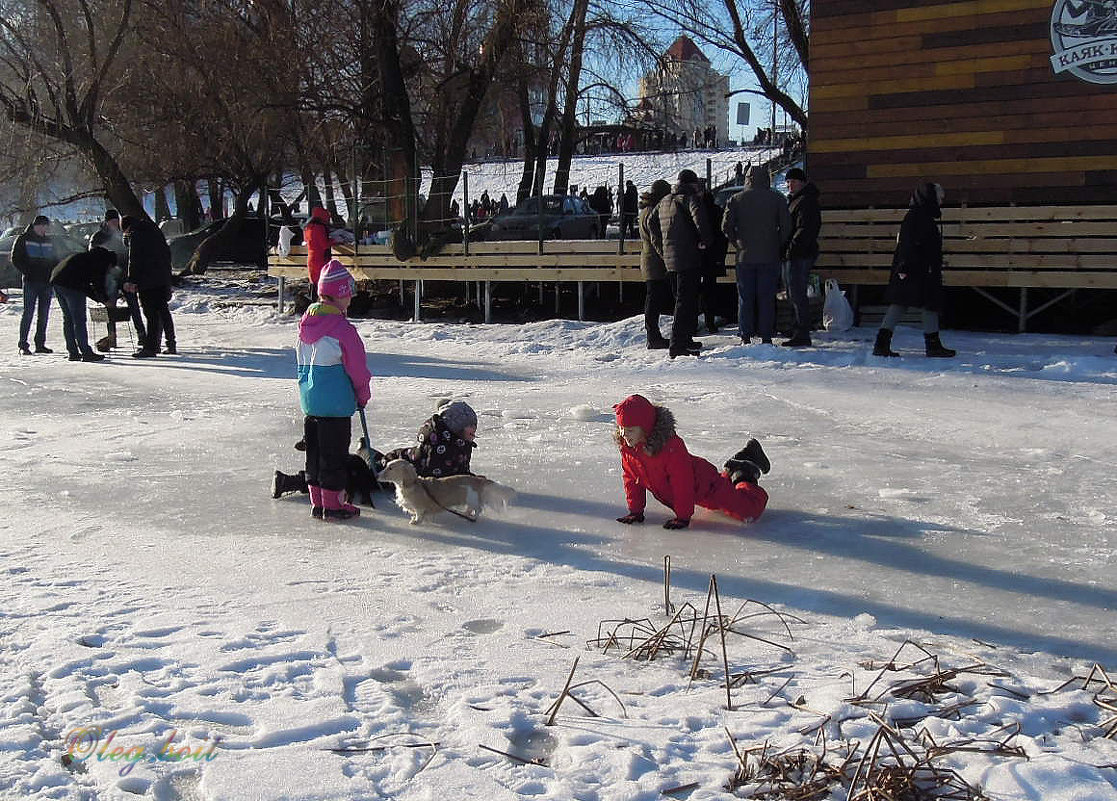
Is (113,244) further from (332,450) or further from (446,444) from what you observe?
(446,444)

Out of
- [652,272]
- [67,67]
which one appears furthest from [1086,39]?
[67,67]

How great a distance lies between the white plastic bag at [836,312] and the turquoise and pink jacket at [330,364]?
24.7ft

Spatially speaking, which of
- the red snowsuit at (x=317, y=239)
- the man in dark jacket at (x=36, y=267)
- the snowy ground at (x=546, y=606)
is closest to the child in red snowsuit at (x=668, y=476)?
the snowy ground at (x=546, y=606)

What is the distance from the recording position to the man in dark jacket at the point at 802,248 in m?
10.6

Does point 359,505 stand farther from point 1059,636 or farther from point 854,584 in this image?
point 1059,636

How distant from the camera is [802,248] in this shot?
10.7 metres

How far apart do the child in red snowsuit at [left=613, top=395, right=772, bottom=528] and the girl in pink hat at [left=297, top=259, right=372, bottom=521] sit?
52.3 inches

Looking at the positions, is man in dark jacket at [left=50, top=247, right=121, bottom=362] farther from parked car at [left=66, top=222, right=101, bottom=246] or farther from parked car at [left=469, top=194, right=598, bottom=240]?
parked car at [left=66, top=222, right=101, bottom=246]

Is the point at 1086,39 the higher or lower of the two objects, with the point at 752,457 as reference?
higher

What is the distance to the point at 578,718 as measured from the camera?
3.02m

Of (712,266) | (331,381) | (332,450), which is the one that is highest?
(712,266)

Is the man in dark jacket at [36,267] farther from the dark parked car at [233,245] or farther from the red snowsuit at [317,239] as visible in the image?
the dark parked car at [233,245]

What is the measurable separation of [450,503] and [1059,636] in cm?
270

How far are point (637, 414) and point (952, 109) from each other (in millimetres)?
8917
